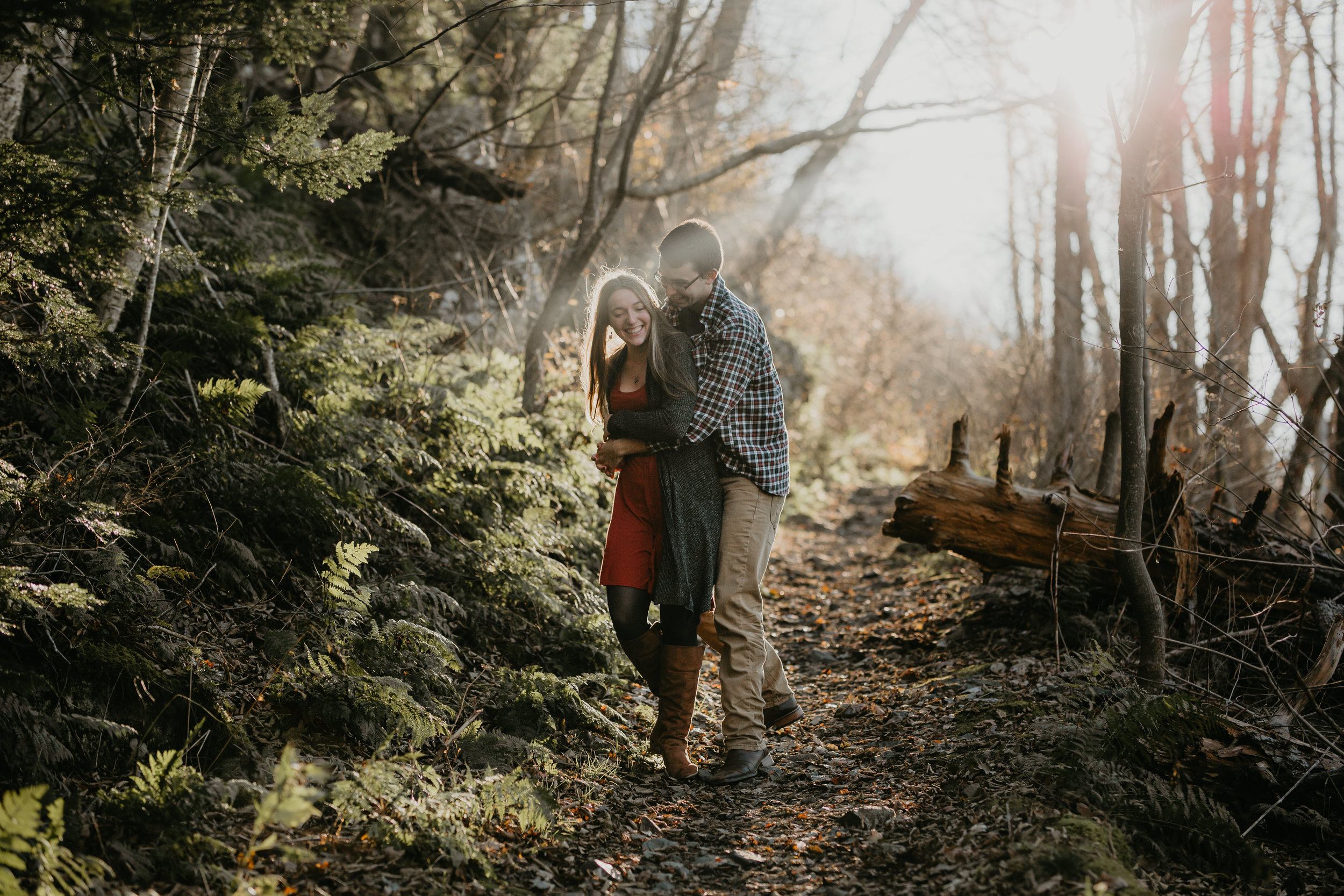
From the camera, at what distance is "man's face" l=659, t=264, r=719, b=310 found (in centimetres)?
425

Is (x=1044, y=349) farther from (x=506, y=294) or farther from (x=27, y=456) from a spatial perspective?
(x=27, y=456)

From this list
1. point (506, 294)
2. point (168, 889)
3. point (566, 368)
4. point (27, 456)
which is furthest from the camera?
point (506, 294)

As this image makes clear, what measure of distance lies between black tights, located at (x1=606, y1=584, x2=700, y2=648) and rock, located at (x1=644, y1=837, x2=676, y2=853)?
93 centimetres

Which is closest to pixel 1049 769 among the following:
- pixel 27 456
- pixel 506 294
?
pixel 27 456

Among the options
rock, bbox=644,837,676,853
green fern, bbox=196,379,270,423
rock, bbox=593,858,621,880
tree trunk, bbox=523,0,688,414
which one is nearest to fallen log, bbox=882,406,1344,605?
rock, bbox=644,837,676,853

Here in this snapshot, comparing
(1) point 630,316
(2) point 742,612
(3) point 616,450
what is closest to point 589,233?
(1) point 630,316

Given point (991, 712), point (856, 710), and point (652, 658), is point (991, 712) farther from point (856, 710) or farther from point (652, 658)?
point (652, 658)

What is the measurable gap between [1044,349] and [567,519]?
7128mm

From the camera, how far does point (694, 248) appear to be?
4.21 m

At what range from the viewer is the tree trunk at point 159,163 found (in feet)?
13.3

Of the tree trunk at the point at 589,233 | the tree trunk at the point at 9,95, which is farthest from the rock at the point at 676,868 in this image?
the tree trunk at the point at 589,233

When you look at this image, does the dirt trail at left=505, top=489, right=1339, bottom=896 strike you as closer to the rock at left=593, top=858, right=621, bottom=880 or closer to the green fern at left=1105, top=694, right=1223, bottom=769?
the rock at left=593, top=858, right=621, bottom=880

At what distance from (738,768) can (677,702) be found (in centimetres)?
43

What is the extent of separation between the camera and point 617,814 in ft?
12.3
